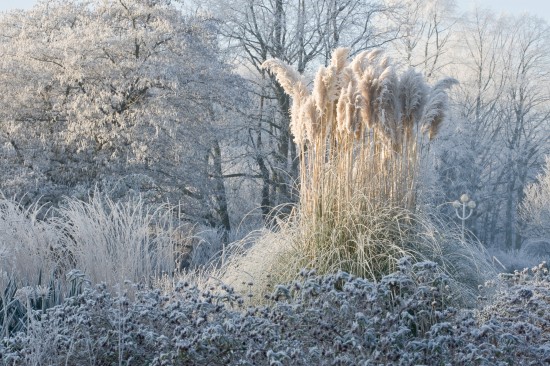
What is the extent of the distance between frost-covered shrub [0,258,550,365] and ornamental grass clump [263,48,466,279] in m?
1.20

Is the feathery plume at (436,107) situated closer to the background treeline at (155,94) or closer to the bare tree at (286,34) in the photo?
the background treeline at (155,94)

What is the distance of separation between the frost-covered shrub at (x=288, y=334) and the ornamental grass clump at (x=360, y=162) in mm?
1200

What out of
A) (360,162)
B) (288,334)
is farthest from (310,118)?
(288,334)

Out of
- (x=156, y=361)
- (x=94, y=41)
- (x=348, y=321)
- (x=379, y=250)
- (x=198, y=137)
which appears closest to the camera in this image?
(x=156, y=361)

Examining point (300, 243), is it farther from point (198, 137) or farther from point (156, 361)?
point (198, 137)

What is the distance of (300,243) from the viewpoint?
4.79 m

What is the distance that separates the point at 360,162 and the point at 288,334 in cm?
229

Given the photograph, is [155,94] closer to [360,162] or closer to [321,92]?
[321,92]

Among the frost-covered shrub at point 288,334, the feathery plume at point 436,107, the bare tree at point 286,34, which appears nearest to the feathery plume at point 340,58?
the feathery plume at point 436,107

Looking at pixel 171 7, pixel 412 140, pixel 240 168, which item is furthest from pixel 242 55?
pixel 412 140

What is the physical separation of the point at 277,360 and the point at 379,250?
7.47ft

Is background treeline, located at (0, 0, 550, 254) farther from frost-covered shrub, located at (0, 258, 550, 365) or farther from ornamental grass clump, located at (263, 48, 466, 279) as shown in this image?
frost-covered shrub, located at (0, 258, 550, 365)

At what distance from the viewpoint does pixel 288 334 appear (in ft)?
10.3

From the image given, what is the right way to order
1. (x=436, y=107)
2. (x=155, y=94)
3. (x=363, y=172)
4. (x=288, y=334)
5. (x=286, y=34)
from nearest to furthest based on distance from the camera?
(x=288, y=334), (x=363, y=172), (x=436, y=107), (x=155, y=94), (x=286, y=34)
